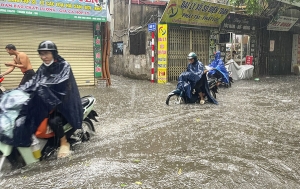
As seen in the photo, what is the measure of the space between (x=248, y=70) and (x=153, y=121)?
11443 mm

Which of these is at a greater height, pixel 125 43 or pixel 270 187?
pixel 125 43

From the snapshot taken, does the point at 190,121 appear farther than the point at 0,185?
Yes

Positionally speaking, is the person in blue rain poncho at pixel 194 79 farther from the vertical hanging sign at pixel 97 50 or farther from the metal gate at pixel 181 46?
the metal gate at pixel 181 46

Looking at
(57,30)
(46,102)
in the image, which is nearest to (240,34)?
(57,30)

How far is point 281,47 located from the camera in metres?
19.5

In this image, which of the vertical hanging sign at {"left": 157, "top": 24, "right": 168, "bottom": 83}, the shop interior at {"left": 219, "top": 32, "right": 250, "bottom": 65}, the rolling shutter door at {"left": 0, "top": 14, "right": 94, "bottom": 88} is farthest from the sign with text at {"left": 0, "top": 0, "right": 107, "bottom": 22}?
the shop interior at {"left": 219, "top": 32, "right": 250, "bottom": 65}

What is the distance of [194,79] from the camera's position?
7695mm

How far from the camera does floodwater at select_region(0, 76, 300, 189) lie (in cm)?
316

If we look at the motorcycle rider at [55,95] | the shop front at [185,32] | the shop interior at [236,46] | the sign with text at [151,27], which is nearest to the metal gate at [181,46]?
the shop front at [185,32]

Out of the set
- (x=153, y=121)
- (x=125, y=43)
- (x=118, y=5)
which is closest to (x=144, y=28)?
(x=125, y=43)

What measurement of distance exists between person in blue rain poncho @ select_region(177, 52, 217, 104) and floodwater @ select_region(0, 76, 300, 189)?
113 cm

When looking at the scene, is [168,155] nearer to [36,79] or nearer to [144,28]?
[36,79]

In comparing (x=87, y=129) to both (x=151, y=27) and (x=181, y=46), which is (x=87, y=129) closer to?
(x=151, y=27)

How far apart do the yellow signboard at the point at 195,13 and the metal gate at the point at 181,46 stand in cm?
51
